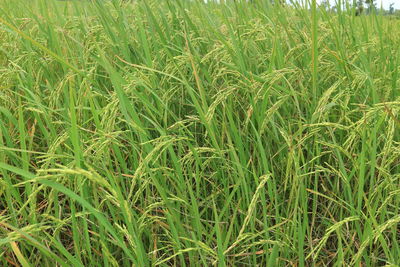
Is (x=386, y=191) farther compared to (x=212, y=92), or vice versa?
(x=212, y=92)

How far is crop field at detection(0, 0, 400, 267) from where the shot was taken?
94 cm

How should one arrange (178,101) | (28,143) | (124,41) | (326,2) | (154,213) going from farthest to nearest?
(326,2) < (124,41) < (178,101) < (28,143) < (154,213)

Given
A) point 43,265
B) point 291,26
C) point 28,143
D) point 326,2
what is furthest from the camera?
point 326,2

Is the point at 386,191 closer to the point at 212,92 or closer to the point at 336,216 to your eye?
the point at 336,216

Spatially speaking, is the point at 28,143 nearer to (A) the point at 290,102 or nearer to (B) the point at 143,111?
(B) the point at 143,111

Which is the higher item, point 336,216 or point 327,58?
point 327,58

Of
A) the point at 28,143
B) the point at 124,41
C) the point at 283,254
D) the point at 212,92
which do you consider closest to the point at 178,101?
the point at 212,92

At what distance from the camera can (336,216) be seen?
119cm

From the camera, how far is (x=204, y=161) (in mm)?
1212

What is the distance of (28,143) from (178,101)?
499mm

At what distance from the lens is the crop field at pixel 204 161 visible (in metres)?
0.94

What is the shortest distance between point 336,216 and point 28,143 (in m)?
0.96

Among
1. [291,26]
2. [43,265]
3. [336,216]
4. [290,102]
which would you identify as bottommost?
[336,216]


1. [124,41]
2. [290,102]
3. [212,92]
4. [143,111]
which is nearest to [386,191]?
[290,102]
